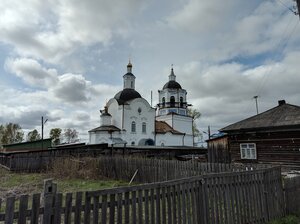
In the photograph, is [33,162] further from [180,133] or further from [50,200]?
[180,133]

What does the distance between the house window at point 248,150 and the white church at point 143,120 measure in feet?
67.3

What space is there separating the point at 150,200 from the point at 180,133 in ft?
143

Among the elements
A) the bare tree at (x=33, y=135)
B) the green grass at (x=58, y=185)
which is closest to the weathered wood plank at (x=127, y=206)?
the green grass at (x=58, y=185)

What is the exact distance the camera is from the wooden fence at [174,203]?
3.00m

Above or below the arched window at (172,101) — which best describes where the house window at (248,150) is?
below

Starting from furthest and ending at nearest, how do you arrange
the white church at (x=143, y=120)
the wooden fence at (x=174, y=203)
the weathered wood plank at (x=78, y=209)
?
the white church at (x=143, y=120), the weathered wood plank at (x=78, y=209), the wooden fence at (x=174, y=203)

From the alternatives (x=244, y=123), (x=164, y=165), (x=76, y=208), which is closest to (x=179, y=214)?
(x=76, y=208)

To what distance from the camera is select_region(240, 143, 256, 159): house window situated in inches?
720

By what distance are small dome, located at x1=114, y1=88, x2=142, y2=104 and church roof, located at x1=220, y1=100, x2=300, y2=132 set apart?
2566 centimetres

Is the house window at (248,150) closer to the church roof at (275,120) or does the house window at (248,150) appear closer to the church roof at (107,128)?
the church roof at (275,120)

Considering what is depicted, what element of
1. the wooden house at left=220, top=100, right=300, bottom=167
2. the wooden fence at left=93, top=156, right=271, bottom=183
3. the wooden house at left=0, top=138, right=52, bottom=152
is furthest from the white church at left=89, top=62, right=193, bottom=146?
the wooden fence at left=93, top=156, right=271, bottom=183

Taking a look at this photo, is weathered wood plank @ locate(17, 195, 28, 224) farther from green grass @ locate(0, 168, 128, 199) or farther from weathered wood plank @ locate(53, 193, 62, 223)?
green grass @ locate(0, 168, 128, 199)

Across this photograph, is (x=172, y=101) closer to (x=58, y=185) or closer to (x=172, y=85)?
(x=172, y=85)

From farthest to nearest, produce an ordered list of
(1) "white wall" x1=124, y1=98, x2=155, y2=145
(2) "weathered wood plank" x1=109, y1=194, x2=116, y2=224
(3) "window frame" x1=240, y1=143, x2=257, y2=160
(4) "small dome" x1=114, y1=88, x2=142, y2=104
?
(4) "small dome" x1=114, y1=88, x2=142, y2=104 → (1) "white wall" x1=124, y1=98, x2=155, y2=145 → (3) "window frame" x1=240, y1=143, x2=257, y2=160 → (2) "weathered wood plank" x1=109, y1=194, x2=116, y2=224
